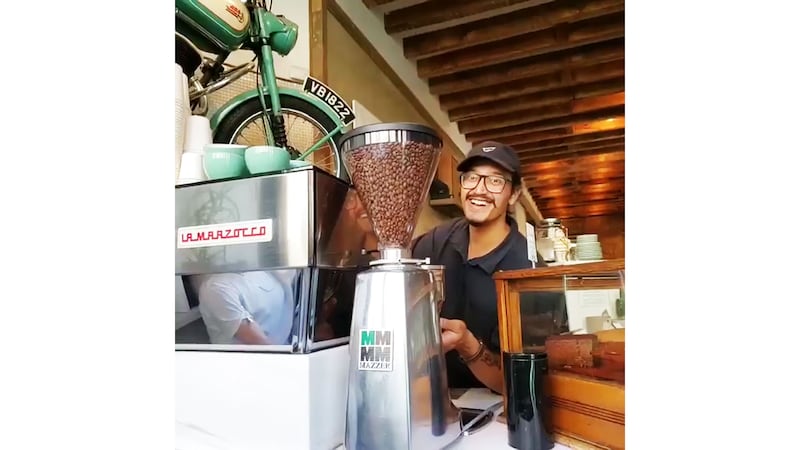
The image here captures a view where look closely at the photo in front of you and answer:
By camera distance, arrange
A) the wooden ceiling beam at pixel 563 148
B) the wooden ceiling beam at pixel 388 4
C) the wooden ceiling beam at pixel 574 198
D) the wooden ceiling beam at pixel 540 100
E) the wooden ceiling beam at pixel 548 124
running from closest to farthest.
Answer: the wooden ceiling beam at pixel 388 4
the wooden ceiling beam at pixel 540 100
the wooden ceiling beam at pixel 548 124
the wooden ceiling beam at pixel 563 148
the wooden ceiling beam at pixel 574 198

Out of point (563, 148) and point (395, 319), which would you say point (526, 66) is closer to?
point (563, 148)

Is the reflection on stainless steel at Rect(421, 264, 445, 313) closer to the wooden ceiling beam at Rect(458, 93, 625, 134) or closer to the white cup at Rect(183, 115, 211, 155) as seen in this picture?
the white cup at Rect(183, 115, 211, 155)

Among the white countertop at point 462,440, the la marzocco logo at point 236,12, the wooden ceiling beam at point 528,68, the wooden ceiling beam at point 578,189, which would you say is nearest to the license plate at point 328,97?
the la marzocco logo at point 236,12

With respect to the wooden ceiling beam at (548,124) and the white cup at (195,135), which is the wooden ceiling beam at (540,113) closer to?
the wooden ceiling beam at (548,124)

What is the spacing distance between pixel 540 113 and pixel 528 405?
175 inches

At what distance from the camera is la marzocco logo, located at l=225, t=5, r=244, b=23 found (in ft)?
4.40

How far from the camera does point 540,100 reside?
448cm

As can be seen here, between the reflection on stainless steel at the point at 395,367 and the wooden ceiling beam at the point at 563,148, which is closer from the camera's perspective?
the reflection on stainless steel at the point at 395,367

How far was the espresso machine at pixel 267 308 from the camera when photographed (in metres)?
0.75

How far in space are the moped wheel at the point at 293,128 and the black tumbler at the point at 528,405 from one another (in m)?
0.66

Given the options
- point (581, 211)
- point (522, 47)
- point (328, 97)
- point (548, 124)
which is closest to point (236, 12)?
point (328, 97)

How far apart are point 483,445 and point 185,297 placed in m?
0.57
